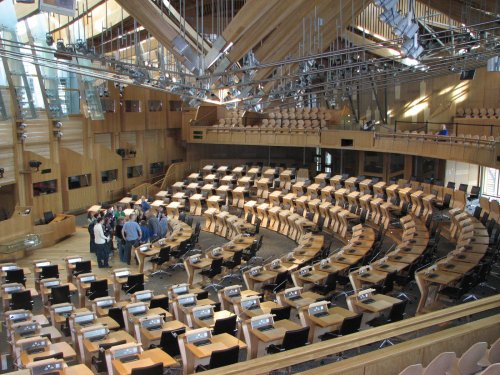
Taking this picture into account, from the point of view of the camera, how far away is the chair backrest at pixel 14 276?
47.9 ft

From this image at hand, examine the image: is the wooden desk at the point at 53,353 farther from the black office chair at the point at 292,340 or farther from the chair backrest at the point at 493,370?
the chair backrest at the point at 493,370

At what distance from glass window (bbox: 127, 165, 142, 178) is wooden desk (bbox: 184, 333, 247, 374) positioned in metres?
20.6

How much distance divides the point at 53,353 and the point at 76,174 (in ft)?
57.9

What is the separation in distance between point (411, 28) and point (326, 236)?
1287cm

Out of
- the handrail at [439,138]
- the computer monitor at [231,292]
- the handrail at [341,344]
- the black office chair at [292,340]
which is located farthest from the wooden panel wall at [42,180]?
the handrail at [341,344]

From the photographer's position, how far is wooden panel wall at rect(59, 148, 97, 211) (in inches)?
999

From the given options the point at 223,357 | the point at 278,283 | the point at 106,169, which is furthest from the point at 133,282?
the point at 106,169

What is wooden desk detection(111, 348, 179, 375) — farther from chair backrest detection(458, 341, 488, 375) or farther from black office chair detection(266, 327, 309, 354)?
chair backrest detection(458, 341, 488, 375)

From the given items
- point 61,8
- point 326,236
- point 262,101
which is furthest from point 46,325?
point 326,236

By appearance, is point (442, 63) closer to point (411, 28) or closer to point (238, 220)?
point (411, 28)

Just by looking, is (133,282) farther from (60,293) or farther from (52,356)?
(52,356)

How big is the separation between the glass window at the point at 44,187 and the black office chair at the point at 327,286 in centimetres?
1446

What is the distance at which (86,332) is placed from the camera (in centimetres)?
1002

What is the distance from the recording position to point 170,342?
9891 mm
